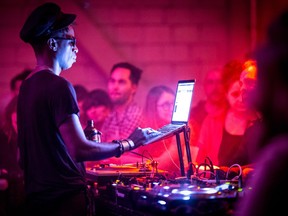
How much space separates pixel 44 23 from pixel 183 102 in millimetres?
1061

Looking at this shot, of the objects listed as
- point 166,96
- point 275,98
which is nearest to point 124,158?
point 166,96

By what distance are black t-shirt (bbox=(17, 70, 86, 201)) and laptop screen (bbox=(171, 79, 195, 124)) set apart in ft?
2.95

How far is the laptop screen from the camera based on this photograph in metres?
3.33

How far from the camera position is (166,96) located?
20.4ft

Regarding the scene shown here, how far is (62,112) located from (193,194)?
0.75 metres

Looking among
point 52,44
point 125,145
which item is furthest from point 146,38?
point 125,145

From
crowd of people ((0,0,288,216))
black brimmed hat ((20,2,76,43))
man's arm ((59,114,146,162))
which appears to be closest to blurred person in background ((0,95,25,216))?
crowd of people ((0,0,288,216))

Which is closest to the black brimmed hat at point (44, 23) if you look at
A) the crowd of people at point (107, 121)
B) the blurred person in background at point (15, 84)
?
the crowd of people at point (107, 121)

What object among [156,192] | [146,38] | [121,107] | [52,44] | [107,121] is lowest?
[156,192]

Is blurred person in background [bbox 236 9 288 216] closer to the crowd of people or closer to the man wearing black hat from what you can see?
the crowd of people

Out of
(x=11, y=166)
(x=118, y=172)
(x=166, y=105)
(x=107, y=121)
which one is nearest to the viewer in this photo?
(x=118, y=172)

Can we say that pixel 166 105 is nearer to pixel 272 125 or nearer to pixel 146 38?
pixel 146 38

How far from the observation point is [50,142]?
264 cm

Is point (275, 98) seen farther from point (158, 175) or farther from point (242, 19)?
point (242, 19)
